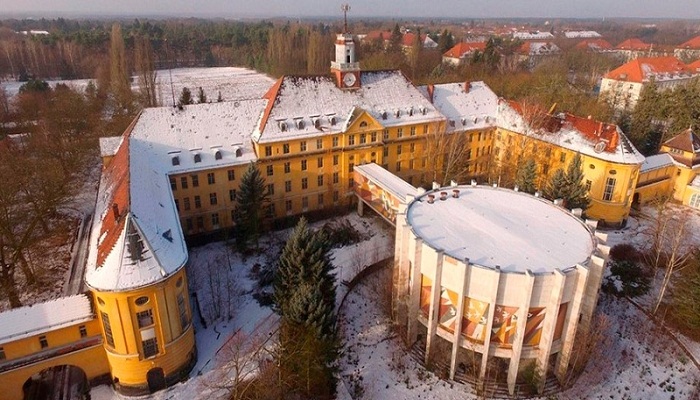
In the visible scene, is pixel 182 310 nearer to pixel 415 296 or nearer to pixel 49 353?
pixel 49 353

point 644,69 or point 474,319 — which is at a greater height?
point 644,69

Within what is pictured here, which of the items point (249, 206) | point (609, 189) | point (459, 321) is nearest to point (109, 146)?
point (249, 206)

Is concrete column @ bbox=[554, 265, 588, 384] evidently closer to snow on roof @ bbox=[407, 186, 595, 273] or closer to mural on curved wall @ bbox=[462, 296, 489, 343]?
snow on roof @ bbox=[407, 186, 595, 273]

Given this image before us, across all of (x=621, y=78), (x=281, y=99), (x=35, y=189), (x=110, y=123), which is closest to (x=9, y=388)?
(x=35, y=189)

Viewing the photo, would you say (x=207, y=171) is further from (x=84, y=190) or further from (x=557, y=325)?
(x=557, y=325)

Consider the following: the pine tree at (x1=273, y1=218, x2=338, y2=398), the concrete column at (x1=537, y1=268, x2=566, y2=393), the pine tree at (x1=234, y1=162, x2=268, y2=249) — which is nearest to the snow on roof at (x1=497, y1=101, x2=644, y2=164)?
the concrete column at (x1=537, y1=268, x2=566, y2=393)

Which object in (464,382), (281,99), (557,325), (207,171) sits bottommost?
(464,382)

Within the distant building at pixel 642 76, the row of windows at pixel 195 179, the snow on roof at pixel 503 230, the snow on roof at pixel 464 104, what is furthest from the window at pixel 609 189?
the distant building at pixel 642 76
